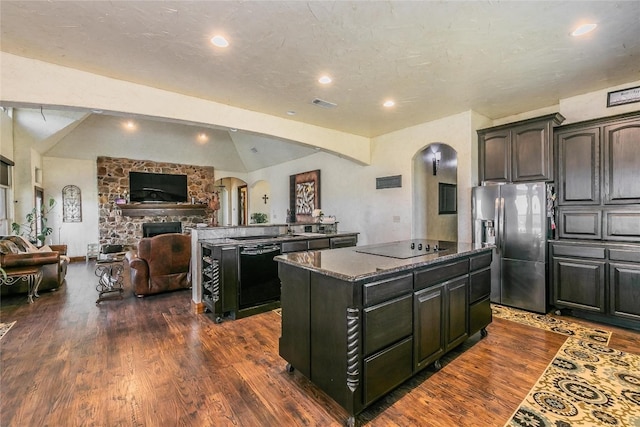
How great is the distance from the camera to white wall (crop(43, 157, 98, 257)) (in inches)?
305

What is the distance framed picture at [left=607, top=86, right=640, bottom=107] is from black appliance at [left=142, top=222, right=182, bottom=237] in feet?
33.6

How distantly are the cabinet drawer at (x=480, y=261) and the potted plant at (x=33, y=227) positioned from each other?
26.9ft

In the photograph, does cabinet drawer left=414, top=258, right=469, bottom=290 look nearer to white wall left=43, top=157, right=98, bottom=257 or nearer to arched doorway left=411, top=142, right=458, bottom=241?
arched doorway left=411, top=142, right=458, bottom=241

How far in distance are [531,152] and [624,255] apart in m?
1.55

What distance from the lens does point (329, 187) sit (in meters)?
7.14

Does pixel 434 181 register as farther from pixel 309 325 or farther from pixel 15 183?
pixel 15 183

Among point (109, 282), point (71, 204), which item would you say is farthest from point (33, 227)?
point (109, 282)

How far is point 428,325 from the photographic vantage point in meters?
2.28

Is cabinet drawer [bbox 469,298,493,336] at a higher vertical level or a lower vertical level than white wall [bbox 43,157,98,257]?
lower

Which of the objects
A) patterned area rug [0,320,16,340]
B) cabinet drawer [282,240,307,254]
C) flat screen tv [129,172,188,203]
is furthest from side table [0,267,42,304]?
flat screen tv [129,172,188,203]

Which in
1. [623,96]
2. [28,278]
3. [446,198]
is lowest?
[28,278]

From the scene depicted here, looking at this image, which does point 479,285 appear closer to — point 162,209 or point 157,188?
point 162,209

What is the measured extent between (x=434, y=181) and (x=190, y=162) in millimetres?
7580

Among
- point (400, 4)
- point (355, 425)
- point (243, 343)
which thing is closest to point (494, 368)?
point (355, 425)
